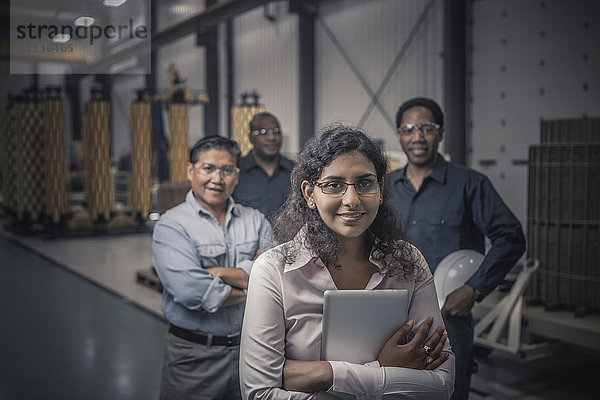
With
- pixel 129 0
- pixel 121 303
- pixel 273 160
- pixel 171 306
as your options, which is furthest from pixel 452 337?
pixel 121 303

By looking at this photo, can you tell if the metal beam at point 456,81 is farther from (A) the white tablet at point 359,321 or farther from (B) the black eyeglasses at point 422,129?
(A) the white tablet at point 359,321

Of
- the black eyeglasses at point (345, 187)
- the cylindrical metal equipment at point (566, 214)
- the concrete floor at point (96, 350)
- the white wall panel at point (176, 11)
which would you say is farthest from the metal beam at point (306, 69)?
the black eyeglasses at point (345, 187)

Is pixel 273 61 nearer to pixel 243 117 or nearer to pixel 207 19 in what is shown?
pixel 207 19

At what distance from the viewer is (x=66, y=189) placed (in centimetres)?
988

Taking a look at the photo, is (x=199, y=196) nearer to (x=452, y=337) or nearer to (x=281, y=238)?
(x=281, y=238)

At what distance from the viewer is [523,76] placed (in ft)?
24.1

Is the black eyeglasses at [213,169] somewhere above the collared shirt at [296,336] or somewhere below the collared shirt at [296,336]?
above

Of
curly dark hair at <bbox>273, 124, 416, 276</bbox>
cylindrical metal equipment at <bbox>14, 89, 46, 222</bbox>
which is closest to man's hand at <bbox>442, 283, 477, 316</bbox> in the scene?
curly dark hair at <bbox>273, 124, 416, 276</bbox>

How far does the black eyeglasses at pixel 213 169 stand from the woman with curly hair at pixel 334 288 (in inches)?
43.5

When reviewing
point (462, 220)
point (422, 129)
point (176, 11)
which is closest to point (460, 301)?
point (462, 220)

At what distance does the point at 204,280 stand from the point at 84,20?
6.35 ft

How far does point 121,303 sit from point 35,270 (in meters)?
2.17

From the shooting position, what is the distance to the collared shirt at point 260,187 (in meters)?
4.20

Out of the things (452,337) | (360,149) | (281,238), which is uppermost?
(360,149)
